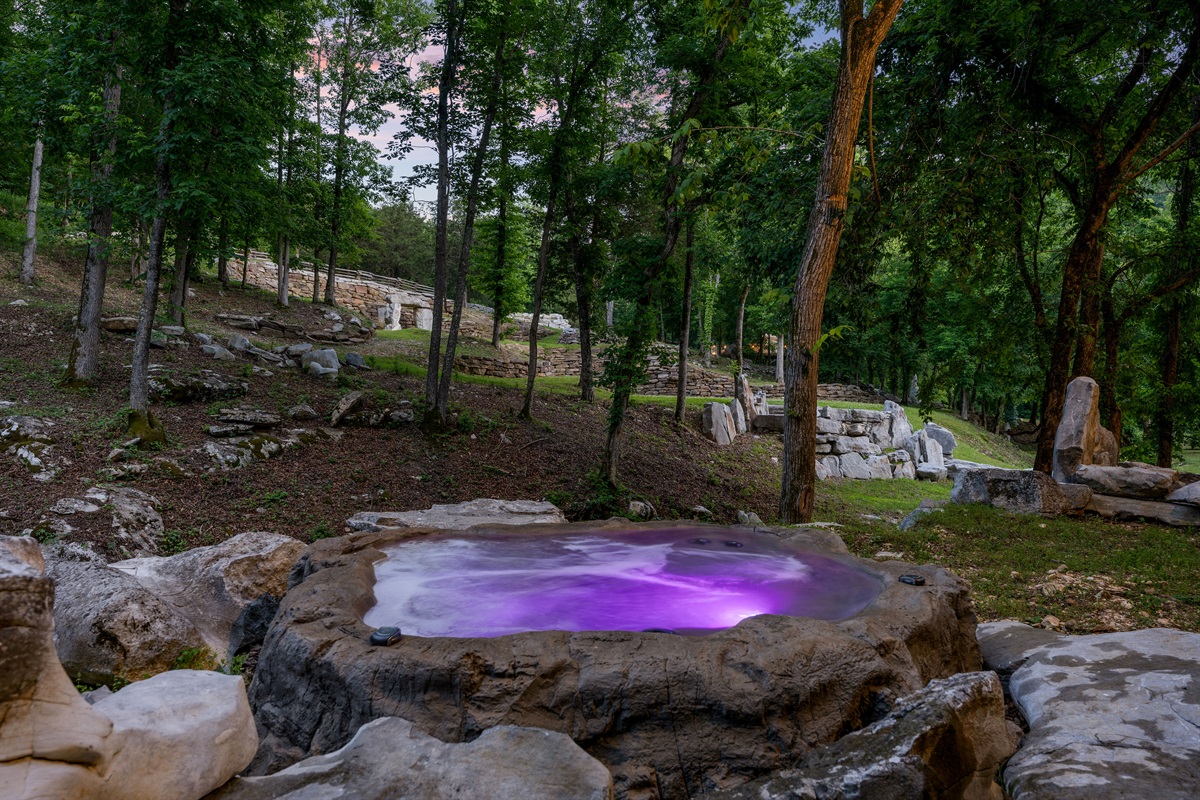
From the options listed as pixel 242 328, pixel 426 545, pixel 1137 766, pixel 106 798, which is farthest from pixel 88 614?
pixel 242 328

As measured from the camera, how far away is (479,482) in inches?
426

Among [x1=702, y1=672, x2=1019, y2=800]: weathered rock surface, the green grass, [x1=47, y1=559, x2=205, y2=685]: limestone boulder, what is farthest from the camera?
the green grass

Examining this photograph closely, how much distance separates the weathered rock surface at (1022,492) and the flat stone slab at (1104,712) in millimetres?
6996

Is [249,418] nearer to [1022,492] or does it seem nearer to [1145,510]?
[1022,492]

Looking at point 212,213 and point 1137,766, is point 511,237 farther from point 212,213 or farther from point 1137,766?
point 1137,766

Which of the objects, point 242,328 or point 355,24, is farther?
point 355,24

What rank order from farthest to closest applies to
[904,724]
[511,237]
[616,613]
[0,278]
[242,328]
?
[511,237]
[242,328]
[0,278]
[616,613]
[904,724]

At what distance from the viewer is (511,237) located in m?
23.6

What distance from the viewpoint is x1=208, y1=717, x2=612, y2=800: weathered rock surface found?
81.2 inches

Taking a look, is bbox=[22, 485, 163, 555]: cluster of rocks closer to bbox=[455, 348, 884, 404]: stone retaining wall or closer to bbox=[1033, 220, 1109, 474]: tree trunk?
bbox=[1033, 220, 1109, 474]: tree trunk

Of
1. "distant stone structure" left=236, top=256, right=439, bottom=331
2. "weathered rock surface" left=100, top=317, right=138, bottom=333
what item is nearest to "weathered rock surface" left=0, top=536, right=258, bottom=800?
"weathered rock surface" left=100, top=317, right=138, bottom=333

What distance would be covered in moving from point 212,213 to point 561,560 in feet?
27.6

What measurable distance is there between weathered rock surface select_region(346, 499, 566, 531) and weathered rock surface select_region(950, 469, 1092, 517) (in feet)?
25.0

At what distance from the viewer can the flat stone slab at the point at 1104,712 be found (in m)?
2.37
